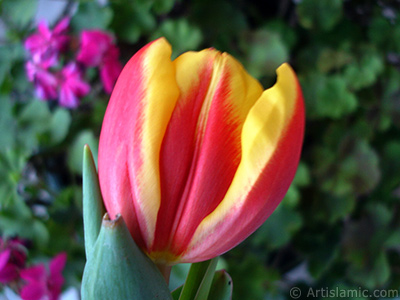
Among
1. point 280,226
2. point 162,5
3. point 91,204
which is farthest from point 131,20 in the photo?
point 91,204

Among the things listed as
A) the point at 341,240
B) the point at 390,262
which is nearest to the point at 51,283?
the point at 341,240

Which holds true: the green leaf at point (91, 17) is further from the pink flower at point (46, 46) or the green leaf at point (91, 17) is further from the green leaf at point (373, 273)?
the green leaf at point (373, 273)

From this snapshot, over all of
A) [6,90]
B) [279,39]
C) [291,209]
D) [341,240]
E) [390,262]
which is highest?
[6,90]

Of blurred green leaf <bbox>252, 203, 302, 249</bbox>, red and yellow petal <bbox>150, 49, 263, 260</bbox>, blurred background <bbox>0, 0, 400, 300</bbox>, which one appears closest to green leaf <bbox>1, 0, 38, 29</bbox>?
blurred background <bbox>0, 0, 400, 300</bbox>

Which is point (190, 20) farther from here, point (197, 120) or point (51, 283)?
point (197, 120)

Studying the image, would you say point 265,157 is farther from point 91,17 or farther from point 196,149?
point 91,17
